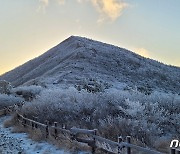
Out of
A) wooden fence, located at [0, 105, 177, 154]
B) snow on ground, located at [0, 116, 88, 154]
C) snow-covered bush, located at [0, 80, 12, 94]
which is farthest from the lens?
snow-covered bush, located at [0, 80, 12, 94]

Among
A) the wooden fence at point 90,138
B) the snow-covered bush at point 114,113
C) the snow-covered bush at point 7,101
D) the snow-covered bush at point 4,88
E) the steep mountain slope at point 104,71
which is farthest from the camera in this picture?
the steep mountain slope at point 104,71

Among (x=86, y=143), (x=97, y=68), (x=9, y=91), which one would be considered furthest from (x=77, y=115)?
(x=97, y=68)

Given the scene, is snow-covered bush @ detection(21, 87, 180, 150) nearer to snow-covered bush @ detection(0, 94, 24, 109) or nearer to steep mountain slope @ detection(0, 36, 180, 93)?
snow-covered bush @ detection(0, 94, 24, 109)

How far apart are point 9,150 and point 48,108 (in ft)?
23.4

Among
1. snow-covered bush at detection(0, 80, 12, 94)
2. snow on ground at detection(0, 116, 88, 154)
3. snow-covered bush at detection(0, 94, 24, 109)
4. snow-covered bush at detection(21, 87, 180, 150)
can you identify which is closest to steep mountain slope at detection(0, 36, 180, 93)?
snow-covered bush at detection(0, 80, 12, 94)

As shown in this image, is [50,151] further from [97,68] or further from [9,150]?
[97,68]

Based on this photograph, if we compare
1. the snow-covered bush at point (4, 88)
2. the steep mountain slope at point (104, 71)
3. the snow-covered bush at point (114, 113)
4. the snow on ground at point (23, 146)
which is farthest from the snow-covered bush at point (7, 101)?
Result: the snow on ground at point (23, 146)

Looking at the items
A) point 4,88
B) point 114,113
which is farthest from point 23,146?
point 4,88

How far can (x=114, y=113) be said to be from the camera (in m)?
19.2

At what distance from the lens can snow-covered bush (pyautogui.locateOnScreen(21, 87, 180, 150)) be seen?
15008 millimetres

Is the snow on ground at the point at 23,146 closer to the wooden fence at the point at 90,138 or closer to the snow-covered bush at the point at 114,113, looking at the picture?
the wooden fence at the point at 90,138

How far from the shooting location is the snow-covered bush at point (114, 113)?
15.0 m

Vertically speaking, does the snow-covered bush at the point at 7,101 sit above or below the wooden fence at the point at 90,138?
above

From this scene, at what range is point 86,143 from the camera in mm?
12914
